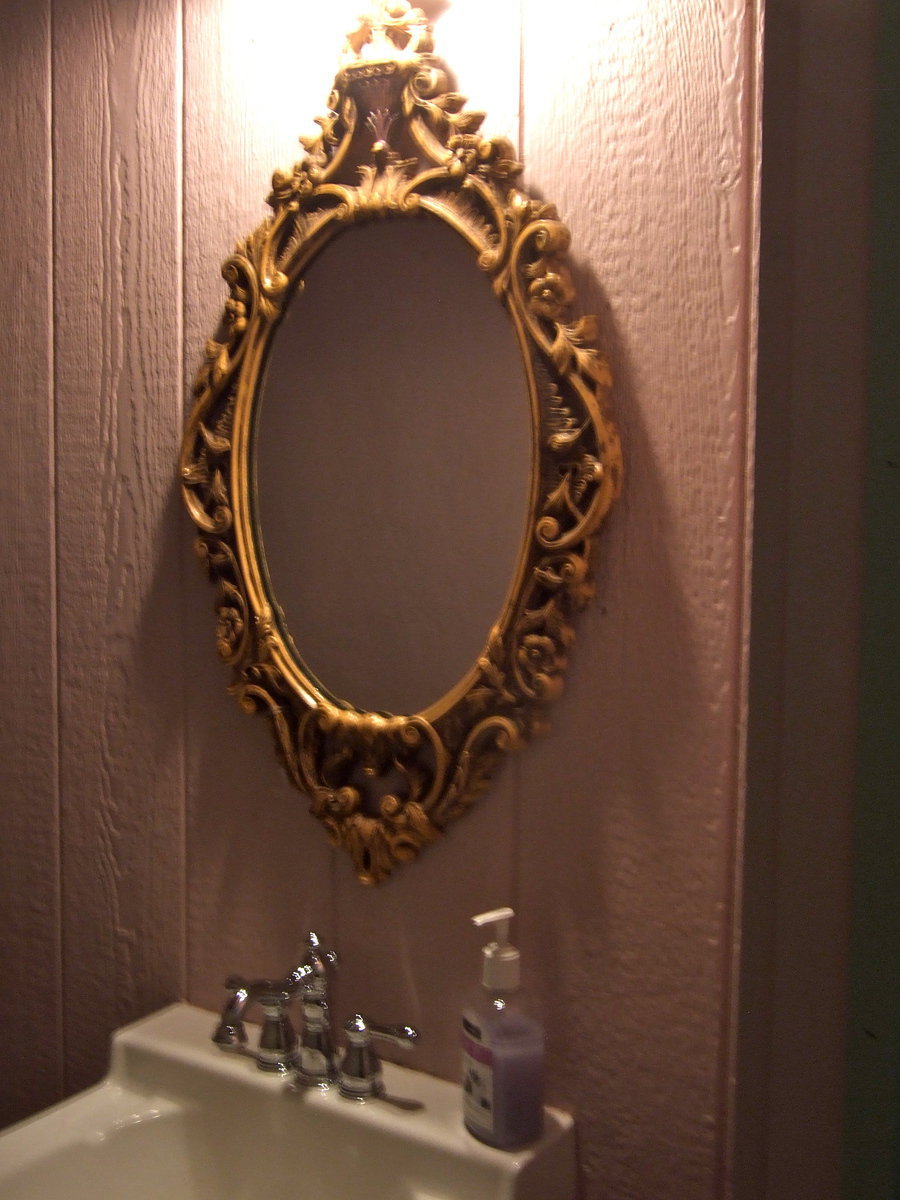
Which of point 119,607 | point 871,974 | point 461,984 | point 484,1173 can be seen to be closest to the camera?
point 871,974

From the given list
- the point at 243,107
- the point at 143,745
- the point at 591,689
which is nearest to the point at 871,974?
the point at 591,689

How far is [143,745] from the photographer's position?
111 cm

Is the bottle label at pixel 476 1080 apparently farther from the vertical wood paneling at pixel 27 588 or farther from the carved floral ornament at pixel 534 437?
the vertical wood paneling at pixel 27 588

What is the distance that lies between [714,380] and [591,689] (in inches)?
9.5

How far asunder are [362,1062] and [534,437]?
0.51 meters

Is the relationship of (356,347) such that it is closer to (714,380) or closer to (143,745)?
(714,380)

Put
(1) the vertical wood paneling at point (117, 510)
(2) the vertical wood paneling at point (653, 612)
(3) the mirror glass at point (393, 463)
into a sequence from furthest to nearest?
(1) the vertical wood paneling at point (117, 510) → (3) the mirror glass at point (393, 463) → (2) the vertical wood paneling at point (653, 612)

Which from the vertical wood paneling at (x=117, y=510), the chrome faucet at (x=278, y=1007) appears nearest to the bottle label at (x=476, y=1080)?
the chrome faucet at (x=278, y=1007)

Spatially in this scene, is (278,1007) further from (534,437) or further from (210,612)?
(534,437)

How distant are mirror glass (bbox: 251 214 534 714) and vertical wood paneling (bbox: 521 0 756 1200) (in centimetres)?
9

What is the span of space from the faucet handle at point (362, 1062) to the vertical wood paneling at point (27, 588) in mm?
455

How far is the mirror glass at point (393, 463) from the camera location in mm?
860

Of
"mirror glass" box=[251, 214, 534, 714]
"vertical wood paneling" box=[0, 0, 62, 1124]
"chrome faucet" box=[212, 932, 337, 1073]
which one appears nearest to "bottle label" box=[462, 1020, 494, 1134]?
"chrome faucet" box=[212, 932, 337, 1073]

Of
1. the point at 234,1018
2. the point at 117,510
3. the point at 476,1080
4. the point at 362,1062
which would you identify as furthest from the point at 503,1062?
the point at 117,510
